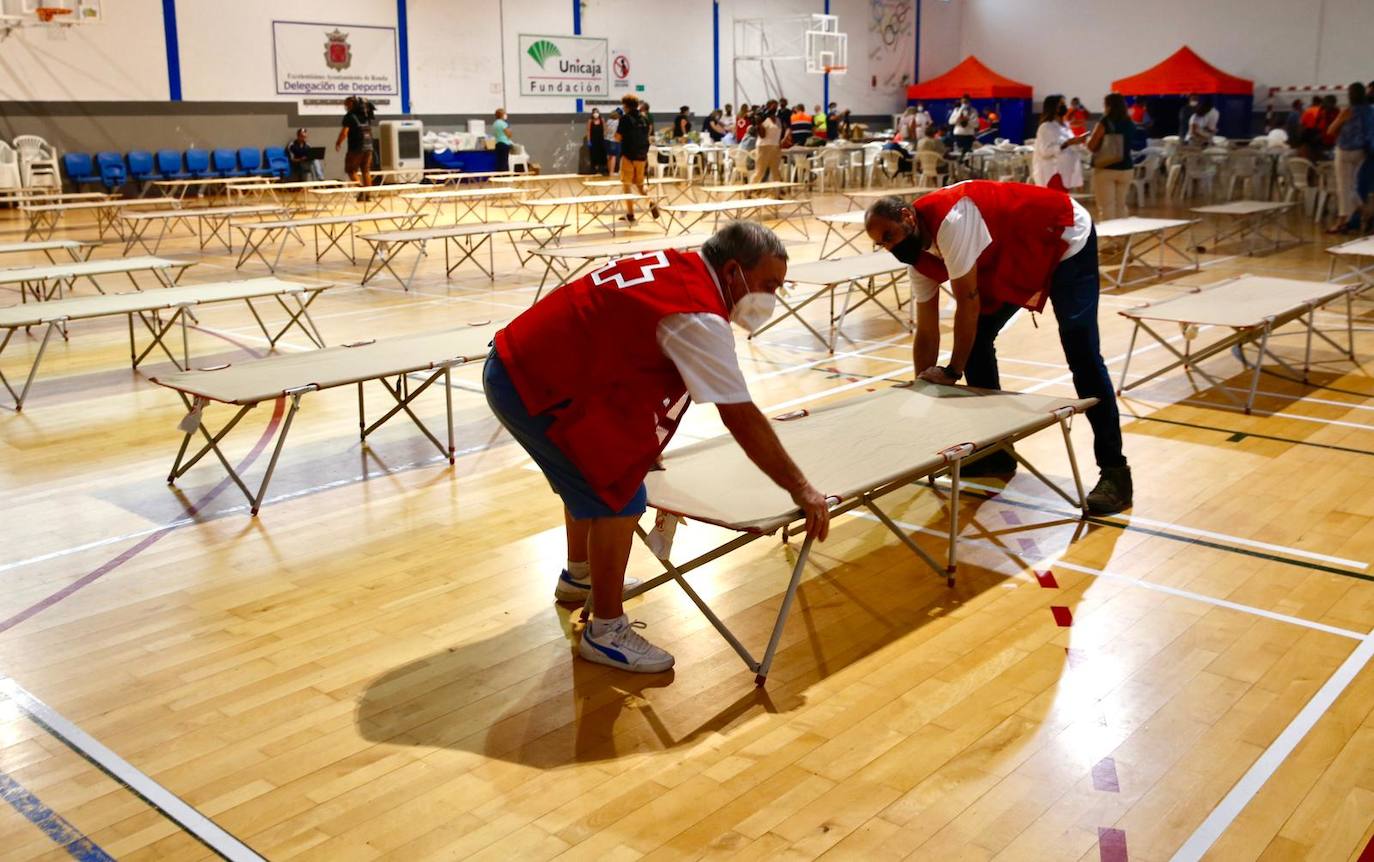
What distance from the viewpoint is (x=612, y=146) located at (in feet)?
74.3

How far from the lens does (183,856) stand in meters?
2.41

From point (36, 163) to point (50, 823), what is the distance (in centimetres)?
1599

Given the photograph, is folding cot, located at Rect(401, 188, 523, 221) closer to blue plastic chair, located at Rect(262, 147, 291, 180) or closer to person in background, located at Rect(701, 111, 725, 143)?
blue plastic chair, located at Rect(262, 147, 291, 180)

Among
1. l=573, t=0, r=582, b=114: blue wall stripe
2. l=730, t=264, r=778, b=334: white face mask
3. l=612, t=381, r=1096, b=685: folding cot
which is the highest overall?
l=573, t=0, r=582, b=114: blue wall stripe

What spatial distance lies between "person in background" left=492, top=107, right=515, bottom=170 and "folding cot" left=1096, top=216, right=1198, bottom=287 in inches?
476

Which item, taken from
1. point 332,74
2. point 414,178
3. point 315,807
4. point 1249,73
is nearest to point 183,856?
point 315,807

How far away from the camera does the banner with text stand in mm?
19531

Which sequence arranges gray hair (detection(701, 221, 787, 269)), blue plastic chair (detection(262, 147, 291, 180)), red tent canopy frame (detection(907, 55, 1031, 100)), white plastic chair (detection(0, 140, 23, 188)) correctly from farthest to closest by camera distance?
red tent canopy frame (detection(907, 55, 1031, 100)) → blue plastic chair (detection(262, 147, 291, 180)) → white plastic chair (detection(0, 140, 23, 188)) → gray hair (detection(701, 221, 787, 269))

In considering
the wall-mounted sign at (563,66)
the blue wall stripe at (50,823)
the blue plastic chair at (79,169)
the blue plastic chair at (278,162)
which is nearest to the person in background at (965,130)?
the wall-mounted sign at (563,66)

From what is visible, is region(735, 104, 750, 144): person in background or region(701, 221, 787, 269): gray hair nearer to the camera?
region(701, 221, 787, 269): gray hair

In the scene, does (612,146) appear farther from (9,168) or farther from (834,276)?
(834,276)

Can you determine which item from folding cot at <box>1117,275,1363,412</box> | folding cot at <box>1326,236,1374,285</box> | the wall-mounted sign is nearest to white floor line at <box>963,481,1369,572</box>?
folding cot at <box>1117,275,1363,412</box>

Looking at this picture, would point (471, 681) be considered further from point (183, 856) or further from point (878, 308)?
point (878, 308)

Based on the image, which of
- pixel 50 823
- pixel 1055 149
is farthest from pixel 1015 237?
pixel 1055 149
